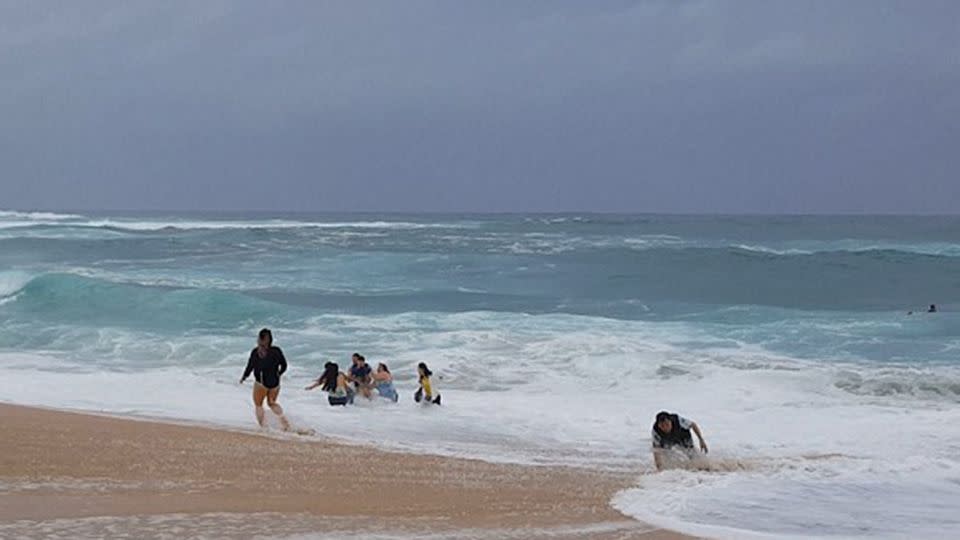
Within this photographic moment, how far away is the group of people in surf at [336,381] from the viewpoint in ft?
40.2

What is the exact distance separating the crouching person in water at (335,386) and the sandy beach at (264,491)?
9.36 ft

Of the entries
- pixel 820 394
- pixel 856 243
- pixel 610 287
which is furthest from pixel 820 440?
pixel 856 243

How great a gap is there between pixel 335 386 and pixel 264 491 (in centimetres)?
590

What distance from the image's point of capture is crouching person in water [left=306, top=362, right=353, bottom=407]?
1379cm

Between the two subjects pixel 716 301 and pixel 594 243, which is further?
pixel 594 243

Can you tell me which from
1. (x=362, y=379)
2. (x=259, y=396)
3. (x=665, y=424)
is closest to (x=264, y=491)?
(x=665, y=424)

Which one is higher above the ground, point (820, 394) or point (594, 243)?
point (594, 243)

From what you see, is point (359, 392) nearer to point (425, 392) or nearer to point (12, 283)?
point (425, 392)

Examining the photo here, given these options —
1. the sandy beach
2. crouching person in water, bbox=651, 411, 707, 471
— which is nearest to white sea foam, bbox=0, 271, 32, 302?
the sandy beach

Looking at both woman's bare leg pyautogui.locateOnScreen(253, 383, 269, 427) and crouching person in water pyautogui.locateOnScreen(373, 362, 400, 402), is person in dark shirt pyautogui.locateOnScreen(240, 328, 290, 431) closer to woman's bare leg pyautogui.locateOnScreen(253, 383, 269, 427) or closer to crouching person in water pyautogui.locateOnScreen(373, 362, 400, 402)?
woman's bare leg pyautogui.locateOnScreen(253, 383, 269, 427)

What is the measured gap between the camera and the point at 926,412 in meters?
13.8

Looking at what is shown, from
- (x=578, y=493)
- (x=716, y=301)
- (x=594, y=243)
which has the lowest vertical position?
(x=578, y=493)

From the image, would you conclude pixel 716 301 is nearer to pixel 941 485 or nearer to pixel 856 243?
pixel 941 485

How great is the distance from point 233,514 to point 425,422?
556 centimetres
